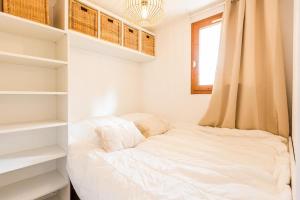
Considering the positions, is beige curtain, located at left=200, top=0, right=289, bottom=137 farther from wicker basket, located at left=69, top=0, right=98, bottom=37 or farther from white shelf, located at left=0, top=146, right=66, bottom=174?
white shelf, located at left=0, top=146, right=66, bottom=174

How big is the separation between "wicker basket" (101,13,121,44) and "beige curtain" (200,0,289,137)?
132 centimetres

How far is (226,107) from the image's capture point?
2016 mm

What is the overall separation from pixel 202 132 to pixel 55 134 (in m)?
1.66

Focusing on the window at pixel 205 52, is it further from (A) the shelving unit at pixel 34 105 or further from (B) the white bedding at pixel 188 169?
(A) the shelving unit at pixel 34 105

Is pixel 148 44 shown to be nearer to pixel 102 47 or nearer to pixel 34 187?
pixel 102 47

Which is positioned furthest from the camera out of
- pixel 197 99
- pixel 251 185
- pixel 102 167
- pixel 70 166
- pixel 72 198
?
pixel 197 99

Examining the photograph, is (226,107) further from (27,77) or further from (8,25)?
(8,25)

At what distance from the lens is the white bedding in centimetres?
86

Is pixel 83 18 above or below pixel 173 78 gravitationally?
above

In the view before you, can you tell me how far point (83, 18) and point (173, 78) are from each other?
1477 millimetres

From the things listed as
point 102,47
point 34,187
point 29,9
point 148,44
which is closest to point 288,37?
point 148,44

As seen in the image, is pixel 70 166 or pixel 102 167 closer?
pixel 102 167

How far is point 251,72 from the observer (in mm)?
1831

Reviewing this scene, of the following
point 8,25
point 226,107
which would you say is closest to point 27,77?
point 8,25
